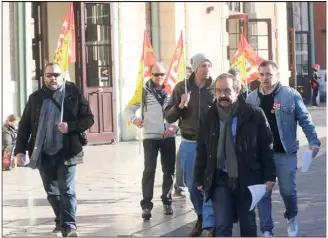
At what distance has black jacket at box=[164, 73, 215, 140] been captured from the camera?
354 inches

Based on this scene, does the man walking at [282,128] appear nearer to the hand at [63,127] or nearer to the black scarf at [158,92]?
the black scarf at [158,92]

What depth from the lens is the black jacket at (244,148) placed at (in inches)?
269

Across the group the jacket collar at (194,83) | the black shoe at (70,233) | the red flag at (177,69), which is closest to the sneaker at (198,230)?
the black shoe at (70,233)

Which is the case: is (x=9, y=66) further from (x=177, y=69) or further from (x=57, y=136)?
(x=57, y=136)

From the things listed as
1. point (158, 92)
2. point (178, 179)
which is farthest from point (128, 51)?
point (158, 92)

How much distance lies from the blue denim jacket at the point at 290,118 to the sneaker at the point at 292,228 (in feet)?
2.39

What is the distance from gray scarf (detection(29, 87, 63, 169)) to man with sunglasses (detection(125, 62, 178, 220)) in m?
1.46

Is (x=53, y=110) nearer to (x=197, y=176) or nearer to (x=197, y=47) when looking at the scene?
(x=197, y=176)

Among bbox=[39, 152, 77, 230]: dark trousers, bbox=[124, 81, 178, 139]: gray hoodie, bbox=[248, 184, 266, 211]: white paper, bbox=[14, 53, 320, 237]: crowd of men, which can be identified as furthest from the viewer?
bbox=[124, 81, 178, 139]: gray hoodie

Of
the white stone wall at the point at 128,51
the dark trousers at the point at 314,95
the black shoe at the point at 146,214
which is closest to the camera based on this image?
the black shoe at the point at 146,214

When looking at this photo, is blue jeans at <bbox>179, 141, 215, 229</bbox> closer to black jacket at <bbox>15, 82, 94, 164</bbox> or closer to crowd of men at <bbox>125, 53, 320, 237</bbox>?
crowd of men at <bbox>125, 53, 320, 237</bbox>

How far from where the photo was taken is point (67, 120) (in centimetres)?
863

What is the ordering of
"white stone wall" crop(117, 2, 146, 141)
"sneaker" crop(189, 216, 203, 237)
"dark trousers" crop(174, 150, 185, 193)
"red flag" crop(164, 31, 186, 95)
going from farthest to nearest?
"white stone wall" crop(117, 2, 146, 141)
"red flag" crop(164, 31, 186, 95)
"dark trousers" crop(174, 150, 185, 193)
"sneaker" crop(189, 216, 203, 237)

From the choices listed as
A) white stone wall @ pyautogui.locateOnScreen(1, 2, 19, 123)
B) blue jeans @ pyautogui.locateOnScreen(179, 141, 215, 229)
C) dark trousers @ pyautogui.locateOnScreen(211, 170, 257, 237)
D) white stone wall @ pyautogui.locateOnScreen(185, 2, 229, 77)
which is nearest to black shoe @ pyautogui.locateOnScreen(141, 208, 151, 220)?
blue jeans @ pyautogui.locateOnScreen(179, 141, 215, 229)
